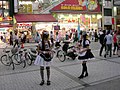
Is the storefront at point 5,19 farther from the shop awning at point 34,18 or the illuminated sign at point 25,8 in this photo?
the illuminated sign at point 25,8

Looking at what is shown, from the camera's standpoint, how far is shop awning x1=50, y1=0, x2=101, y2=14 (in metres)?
29.6

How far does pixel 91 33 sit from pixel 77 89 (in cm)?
2307

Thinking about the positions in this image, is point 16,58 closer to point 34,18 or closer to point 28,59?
point 28,59

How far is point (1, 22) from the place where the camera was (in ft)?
86.4

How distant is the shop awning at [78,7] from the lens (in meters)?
29.6

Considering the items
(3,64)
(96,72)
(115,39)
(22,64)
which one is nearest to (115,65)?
(96,72)

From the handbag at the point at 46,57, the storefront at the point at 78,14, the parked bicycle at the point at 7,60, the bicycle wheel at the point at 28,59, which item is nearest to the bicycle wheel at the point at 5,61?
the parked bicycle at the point at 7,60

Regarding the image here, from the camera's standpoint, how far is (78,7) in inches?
1224

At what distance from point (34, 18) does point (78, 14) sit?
23.7 feet

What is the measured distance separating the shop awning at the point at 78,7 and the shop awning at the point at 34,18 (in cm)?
154

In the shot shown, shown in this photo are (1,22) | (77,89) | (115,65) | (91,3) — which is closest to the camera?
(77,89)

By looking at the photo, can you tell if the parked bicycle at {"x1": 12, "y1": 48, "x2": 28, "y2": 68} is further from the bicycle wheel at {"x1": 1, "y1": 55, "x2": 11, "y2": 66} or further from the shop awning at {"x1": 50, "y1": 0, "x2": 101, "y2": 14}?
the shop awning at {"x1": 50, "y1": 0, "x2": 101, "y2": 14}

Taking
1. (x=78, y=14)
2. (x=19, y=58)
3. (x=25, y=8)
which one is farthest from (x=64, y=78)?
(x=78, y=14)

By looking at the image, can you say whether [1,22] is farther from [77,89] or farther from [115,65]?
[77,89]
